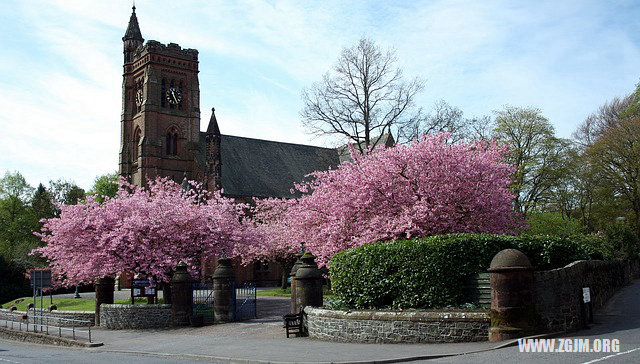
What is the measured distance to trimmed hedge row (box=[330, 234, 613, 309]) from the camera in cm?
1673

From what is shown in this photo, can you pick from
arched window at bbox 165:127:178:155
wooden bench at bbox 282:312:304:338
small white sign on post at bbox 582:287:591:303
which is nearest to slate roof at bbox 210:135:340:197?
arched window at bbox 165:127:178:155

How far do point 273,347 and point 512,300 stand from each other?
264 inches

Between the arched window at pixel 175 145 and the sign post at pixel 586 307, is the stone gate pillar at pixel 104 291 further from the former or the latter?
the arched window at pixel 175 145

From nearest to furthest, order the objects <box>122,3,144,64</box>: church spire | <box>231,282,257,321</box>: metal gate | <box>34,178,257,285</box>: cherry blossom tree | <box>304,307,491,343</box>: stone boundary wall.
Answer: <box>304,307,491,343</box>: stone boundary wall < <box>231,282,257,321</box>: metal gate < <box>34,178,257,285</box>: cherry blossom tree < <box>122,3,144,64</box>: church spire

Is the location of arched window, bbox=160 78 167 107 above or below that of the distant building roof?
above

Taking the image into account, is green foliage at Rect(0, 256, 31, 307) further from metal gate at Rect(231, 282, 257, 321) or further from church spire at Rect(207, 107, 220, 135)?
metal gate at Rect(231, 282, 257, 321)

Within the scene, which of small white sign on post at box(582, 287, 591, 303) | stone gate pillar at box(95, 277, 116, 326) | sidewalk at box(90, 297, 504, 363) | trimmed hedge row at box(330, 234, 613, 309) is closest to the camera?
sidewalk at box(90, 297, 504, 363)

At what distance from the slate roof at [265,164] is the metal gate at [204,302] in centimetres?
3164

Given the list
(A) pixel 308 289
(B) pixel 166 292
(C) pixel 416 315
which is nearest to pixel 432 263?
(C) pixel 416 315

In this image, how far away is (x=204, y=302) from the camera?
94.1 feet

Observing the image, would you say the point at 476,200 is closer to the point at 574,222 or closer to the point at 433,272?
the point at 433,272

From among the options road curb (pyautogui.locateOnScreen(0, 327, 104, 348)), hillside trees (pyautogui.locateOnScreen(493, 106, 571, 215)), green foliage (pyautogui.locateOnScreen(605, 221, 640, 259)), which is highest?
hillside trees (pyautogui.locateOnScreen(493, 106, 571, 215))

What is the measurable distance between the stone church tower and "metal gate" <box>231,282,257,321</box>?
111 feet

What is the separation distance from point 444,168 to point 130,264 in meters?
Answer: 15.1
